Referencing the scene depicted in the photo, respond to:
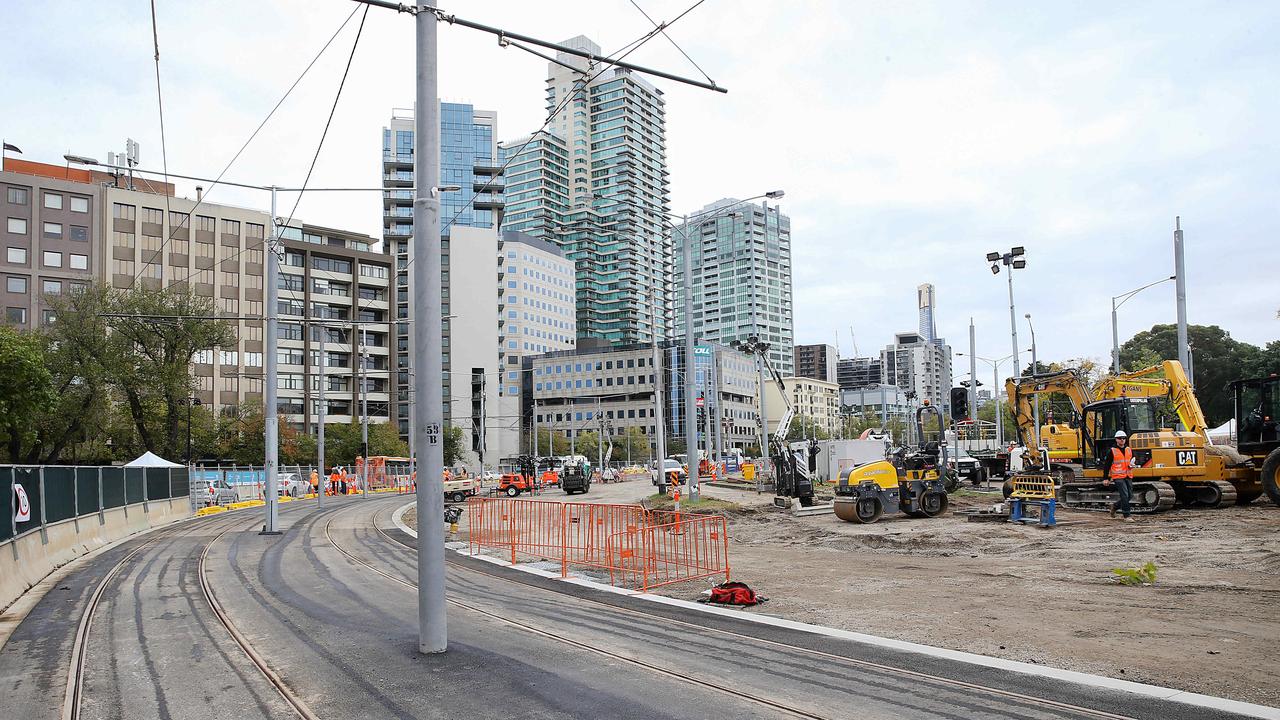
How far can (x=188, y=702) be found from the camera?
24.7 feet

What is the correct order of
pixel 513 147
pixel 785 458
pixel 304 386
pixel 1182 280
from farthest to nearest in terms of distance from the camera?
pixel 513 147 < pixel 304 386 < pixel 785 458 < pixel 1182 280

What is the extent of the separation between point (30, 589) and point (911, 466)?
2141cm

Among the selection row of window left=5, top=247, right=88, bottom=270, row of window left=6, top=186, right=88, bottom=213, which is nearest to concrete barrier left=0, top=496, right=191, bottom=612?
row of window left=5, top=247, right=88, bottom=270

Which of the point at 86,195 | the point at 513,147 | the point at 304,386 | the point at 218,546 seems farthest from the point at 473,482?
the point at 513,147

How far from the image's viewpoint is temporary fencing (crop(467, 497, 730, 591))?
15.0 m

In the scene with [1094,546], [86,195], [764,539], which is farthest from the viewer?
[86,195]

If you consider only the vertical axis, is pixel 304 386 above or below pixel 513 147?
below

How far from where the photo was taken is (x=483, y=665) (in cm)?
840

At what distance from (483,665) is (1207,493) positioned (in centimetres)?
2180

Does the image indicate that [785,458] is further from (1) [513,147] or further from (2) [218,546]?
(1) [513,147]

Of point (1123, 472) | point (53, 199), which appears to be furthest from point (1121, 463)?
point (53, 199)

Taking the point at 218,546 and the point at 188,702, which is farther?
the point at 218,546

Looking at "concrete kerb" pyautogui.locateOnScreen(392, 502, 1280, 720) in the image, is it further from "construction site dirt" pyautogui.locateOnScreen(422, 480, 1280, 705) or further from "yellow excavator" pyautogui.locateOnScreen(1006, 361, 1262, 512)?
"yellow excavator" pyautogui.locateOnScreen(1006, 361, 1262, 512)

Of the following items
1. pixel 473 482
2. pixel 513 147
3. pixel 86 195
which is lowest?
pixel 473 482
